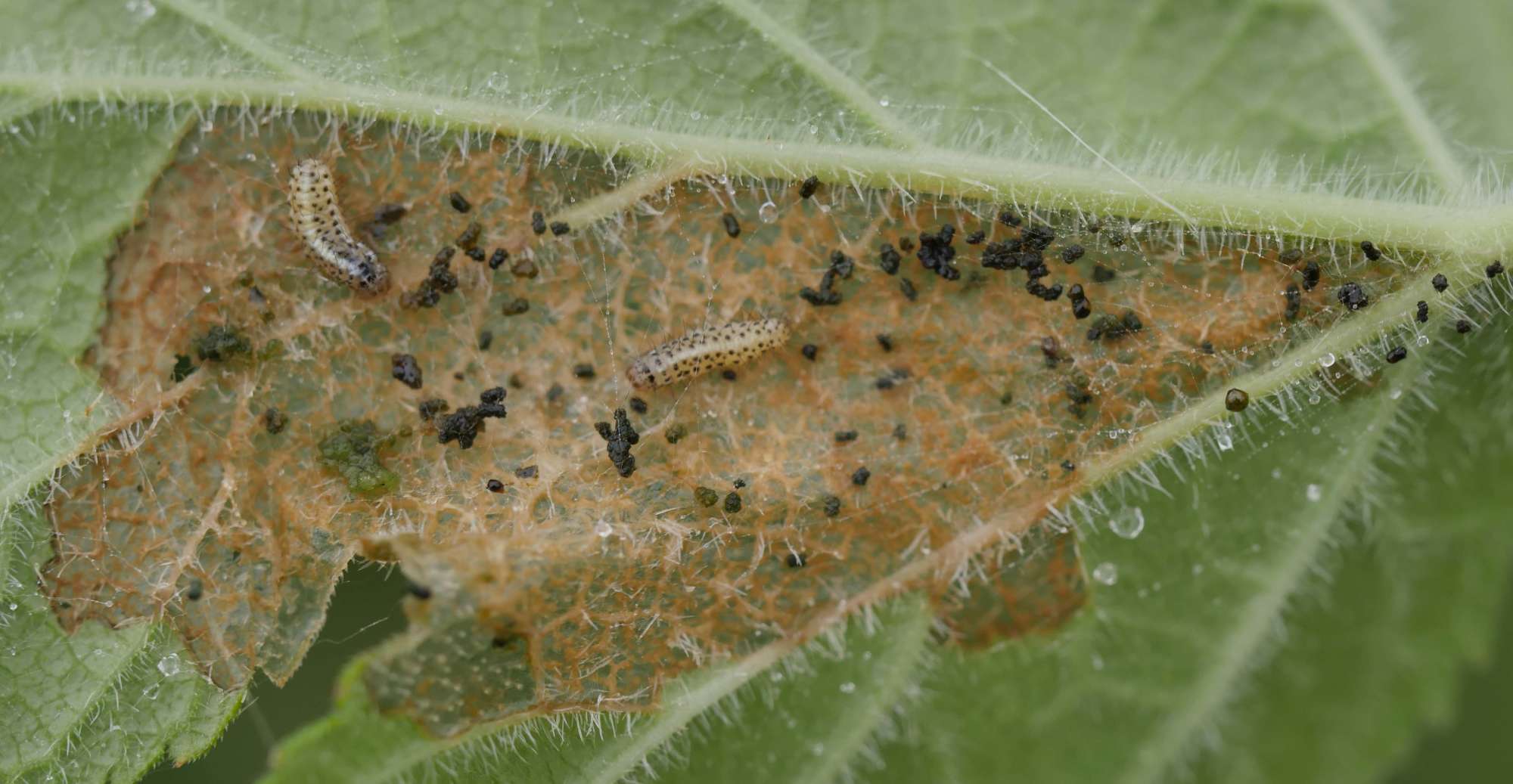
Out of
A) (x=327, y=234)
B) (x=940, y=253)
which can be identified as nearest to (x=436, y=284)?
(x=327, y=234)

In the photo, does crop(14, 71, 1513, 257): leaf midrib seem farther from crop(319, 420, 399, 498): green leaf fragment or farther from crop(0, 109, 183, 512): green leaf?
crop(319, 420, 399, 498): green leaf fragment

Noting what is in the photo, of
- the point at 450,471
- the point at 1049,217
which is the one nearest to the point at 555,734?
the point at 450,471

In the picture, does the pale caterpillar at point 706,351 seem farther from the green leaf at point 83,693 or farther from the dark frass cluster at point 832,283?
the green leaf at point 83,693

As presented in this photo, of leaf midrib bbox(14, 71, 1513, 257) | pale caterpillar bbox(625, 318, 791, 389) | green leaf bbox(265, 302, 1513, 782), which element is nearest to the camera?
pale caterpillar bbox(625, 318, 791, 389)

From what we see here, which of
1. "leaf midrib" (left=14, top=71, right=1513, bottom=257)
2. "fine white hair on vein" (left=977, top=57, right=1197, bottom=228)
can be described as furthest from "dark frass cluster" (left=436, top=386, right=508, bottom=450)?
"fine white hair on vein" (left=977, top=57, right=1197, bottom=228)

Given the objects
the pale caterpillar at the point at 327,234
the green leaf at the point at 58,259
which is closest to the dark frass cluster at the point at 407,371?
the pale caterpillar at the point at 327,234

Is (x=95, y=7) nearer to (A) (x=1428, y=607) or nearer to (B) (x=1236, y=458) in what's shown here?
(B) (x=1236, y=458)
